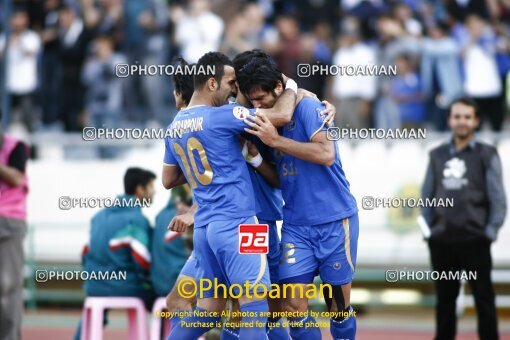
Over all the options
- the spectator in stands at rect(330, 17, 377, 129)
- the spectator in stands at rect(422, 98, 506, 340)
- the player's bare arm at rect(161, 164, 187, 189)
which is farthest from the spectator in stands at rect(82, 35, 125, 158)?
the player's bare arm at rect(161, 164, 187, 189)

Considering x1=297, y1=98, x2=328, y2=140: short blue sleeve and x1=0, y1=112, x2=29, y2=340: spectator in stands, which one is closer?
x1=297, y1=98, x2=328, y2=140: short blue sleeve

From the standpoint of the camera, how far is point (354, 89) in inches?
617

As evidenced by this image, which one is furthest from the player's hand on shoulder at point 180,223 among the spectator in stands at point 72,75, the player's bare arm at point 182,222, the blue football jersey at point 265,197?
the spectator in stands at point 72,75

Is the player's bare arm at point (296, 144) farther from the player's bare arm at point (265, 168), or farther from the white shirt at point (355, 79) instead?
the white shirt at point (355, 79)

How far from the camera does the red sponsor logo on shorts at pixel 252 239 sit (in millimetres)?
7887

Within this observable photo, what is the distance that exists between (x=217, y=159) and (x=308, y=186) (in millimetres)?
756

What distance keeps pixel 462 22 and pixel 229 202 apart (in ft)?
29.3

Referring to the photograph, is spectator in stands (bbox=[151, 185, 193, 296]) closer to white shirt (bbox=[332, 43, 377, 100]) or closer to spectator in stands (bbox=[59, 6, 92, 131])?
white shirt (bbox=[332, 43, 377, 100])

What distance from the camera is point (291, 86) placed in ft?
27.0

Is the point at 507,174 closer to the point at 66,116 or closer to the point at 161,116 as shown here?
the point at 161,116

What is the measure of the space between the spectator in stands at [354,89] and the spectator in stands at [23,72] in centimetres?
475

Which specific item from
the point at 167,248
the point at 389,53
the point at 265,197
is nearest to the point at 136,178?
the point at 167,248

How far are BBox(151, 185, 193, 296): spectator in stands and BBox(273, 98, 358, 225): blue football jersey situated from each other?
165 cm

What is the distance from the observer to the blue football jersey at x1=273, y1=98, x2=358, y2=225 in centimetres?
821
